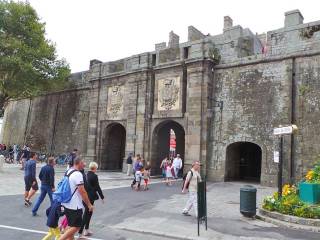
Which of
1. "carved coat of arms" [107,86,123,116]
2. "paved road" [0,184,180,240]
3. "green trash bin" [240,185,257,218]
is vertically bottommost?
"paved road" [0,184,180,240]

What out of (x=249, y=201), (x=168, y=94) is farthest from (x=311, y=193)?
(x=168, y=94)

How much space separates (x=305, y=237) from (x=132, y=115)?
→ 15132 millimetres

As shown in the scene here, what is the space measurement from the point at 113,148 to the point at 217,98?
9070mm

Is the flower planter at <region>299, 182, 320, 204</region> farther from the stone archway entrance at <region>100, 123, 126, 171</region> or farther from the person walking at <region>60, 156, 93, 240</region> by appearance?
the stone archway entrance at <region>100, 123, 126, 171</region>

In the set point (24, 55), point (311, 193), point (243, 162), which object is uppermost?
point (24, 55)

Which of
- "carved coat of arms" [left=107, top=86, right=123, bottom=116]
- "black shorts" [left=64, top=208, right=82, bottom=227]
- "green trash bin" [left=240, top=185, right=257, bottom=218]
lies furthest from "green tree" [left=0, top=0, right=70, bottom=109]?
"black shorts" [left=64, top=208, right=82, bottom=227]

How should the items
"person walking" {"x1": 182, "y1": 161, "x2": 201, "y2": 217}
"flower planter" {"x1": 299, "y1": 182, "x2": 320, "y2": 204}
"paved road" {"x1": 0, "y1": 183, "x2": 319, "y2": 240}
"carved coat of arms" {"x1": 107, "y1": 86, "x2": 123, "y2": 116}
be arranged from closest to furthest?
"paved road" {"x1": 0, "y1": 183, "x2": 319, "y2": 240} → "flower planter" {"x1": 299, "y1": 182, "x2": 320, "y2": 204} → "person walking" {"x1": 182, "y1": 161, "x2": 201, "y2": 217} → "carved coat of arms" {"x1": 107, "y1": 86, "x2": 123, "y2": 116}

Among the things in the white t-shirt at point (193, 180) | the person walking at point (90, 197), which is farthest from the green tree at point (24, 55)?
the person walking at point (90, 197)

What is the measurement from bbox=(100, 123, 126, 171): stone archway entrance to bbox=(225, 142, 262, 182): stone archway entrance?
28.2 ft

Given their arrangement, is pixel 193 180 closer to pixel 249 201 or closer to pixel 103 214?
pixel 249 201

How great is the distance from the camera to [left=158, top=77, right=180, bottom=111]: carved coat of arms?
19.7 metres

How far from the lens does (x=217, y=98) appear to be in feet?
60.5

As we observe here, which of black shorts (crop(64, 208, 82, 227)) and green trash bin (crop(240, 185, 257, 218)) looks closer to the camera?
black shorts (crop(64, 208, 82, 227))

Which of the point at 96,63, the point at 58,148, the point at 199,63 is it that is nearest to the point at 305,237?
the point at 199,63
